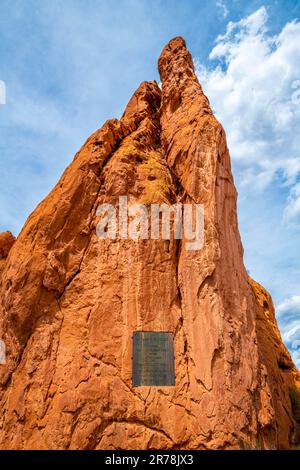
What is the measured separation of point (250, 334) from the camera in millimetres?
12820

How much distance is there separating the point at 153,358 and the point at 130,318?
1526 mm

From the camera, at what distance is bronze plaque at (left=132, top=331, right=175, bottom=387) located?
1148 centimetres

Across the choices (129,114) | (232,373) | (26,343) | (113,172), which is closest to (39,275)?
(26,343)

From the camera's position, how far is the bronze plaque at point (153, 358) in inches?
452

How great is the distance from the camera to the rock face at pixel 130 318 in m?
10.8

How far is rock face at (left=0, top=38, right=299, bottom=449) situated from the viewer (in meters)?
10.8

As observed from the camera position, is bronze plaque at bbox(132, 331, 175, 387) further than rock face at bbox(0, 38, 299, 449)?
Yes

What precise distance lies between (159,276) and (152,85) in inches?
608

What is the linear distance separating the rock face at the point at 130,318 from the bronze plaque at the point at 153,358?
0.20 metres

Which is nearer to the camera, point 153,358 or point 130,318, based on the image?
point 153,358

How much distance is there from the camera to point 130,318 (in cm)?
1240

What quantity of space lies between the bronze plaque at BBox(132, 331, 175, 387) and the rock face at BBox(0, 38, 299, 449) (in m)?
0.20

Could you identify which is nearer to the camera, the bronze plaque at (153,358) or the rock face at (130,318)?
the rock face at (130,318)
